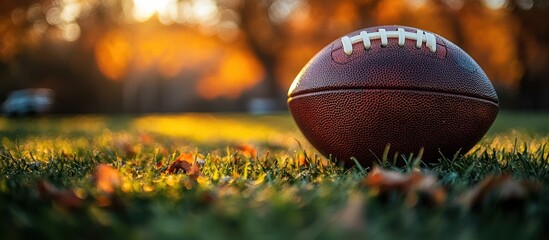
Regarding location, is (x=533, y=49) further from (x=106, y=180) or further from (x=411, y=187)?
(x=106, y=180)

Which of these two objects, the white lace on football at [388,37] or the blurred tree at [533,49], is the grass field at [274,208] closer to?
the white lace on football at [388,37]

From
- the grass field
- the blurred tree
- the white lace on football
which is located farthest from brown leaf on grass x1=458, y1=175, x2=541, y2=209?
the blurred tree

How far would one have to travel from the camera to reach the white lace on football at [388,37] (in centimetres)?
250

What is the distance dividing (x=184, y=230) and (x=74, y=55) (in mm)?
25008

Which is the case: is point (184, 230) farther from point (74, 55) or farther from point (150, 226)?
point (74, 55)

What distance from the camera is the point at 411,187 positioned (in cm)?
163

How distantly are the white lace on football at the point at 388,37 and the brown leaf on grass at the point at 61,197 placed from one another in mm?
1397

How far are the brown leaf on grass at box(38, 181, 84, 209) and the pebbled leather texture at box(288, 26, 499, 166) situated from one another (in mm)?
1243

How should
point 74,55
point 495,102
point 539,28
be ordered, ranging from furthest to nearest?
point 74,55, point 539,28, point 495,102

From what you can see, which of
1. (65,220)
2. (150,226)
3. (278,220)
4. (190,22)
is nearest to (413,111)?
(278,220)

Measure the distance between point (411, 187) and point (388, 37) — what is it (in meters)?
1.07

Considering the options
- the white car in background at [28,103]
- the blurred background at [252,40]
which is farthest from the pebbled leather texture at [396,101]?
the white car in background at [28,103]

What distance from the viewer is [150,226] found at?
1.40 metres

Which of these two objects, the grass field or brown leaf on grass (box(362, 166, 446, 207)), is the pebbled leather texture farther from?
brown leaf on grass (box(362, 166, 446, 207))
